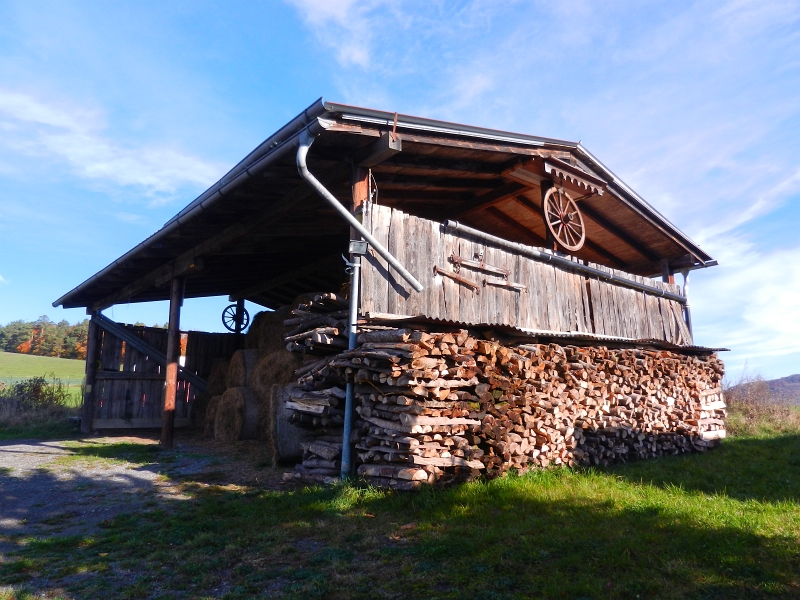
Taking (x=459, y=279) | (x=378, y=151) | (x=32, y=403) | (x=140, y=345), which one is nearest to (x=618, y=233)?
(x=459, y=279)

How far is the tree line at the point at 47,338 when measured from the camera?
48188 mm

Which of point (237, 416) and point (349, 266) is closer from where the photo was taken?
point (349, 266)

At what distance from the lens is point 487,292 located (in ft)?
31.4

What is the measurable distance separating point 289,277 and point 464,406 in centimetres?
944

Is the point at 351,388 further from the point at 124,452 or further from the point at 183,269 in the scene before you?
the point at 183,269

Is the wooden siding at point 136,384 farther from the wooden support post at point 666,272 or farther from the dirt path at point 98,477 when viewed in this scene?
the wooden support post at point 666,272

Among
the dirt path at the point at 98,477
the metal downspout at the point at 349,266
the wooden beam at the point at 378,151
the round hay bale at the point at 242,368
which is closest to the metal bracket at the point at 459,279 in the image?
the metal downspout at the point at 349,266

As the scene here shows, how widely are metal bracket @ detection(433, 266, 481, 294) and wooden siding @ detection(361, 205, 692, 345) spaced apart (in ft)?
0.14

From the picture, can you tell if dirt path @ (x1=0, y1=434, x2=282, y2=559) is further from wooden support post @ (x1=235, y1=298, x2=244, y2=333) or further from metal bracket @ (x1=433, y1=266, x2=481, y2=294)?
wooden support post @ (x1=235, y1=298, x2=244, y2=333)

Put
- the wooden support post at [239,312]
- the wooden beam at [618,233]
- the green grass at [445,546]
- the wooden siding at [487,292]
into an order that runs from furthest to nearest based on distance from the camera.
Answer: the wooden support post at [239,312] < the wooden beam at [618,233] < the wooden siding at [487,292] < the green grass at [445,546]

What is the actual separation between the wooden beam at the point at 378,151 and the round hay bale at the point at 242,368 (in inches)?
250

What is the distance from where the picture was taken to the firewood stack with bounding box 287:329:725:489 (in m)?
6.86

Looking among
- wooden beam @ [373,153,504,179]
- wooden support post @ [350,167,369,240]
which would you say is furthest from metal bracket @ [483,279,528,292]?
wooden support post @ [350,167,369,240]

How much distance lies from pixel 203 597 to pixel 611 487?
5.14 metres
